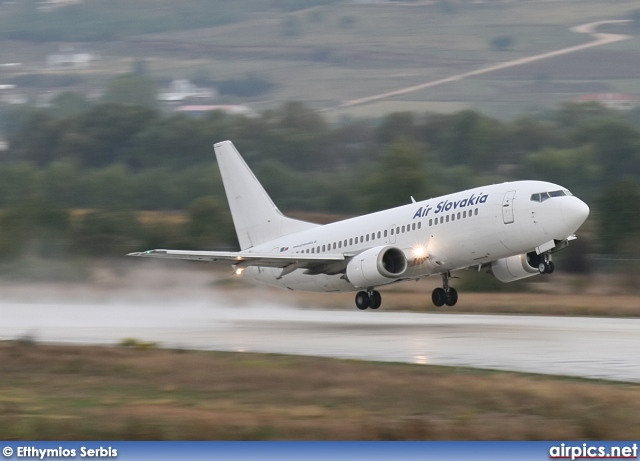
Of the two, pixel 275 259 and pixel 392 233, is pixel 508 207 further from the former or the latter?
pixel 275 259

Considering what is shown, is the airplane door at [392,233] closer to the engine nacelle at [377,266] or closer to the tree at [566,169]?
the engine nacelle at [377,266]

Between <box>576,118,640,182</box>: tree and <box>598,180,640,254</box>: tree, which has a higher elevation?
<box>576,118,640,182</box>: tree

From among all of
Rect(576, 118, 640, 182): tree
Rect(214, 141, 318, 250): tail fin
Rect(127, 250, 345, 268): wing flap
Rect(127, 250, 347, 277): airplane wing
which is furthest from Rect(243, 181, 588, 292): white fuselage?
Rect(576, 118, 640, 182): tree

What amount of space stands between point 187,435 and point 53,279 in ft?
139

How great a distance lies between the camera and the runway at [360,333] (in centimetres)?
2594

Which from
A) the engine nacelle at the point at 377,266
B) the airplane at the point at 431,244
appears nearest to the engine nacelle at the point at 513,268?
the airplane at the point at 431,244

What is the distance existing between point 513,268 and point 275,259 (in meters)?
8.27

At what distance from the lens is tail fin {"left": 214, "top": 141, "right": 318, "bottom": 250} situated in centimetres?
A: 4569

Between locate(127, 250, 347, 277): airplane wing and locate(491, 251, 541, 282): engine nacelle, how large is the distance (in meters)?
5.35

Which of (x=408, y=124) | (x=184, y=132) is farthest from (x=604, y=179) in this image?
(x=184, y=132)

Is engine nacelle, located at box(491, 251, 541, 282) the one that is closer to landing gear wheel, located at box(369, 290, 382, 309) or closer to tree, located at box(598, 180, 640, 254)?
landing gear wheel, located at box(369, 290, 382, 309)

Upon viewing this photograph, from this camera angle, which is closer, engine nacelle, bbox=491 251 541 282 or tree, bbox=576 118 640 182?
engine nacelle, bbox=491 251 541 282

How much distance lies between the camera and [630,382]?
70.1 feet

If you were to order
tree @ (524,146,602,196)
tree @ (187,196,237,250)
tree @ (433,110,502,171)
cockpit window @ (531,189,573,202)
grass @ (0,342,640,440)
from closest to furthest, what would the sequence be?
grass @ (0,342,640,440)
cockpit window @ (531,189,573,202)
tree @ (187,196,237,250)
tree @ (524,146,602,196)
tree @ (433,110,502,171)
